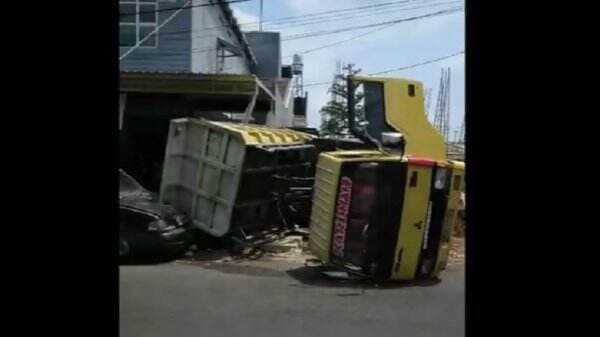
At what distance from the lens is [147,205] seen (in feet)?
38.0

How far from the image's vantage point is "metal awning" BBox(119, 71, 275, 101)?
1630 cm

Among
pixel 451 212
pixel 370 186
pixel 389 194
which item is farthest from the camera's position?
pixel 451 212

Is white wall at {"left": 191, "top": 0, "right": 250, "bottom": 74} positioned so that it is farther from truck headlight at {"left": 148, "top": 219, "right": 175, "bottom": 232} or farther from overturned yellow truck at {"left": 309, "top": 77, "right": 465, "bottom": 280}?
overturned yellow truck at {"left": 309, "top": 77, "right": 465, "bottom": 280}

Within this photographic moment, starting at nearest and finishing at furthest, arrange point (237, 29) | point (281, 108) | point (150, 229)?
1. point (150, 229)
2. point (281, 108)
3. point (237, 29)

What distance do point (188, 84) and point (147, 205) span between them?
207 inches

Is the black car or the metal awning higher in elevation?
the metal awning

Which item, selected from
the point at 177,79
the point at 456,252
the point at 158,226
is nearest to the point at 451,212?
the point at 456,252

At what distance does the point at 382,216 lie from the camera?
372 inches

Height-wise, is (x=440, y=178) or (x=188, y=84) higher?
(x=188, y=84)

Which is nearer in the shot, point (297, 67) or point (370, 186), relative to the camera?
point (370, 186)

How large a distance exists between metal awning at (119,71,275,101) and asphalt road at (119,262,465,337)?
238 inches

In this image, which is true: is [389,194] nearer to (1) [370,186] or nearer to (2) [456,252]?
(1) [370,186]

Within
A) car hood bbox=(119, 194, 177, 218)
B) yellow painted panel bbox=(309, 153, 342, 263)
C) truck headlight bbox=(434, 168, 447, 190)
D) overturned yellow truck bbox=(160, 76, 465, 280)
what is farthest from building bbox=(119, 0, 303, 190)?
truck headlight bbox=(434, 168, 447, 190)
